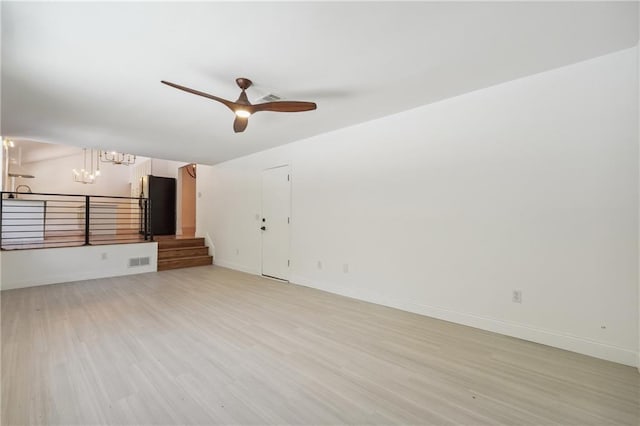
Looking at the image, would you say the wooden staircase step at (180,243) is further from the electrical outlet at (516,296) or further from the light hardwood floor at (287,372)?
the electrical outlet at (516,296)

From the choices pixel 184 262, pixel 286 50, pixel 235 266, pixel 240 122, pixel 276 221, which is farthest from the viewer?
pixel 184 262

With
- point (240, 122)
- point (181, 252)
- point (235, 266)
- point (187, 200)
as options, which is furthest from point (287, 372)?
point (187, 200)

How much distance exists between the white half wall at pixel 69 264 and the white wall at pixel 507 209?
4.21 m

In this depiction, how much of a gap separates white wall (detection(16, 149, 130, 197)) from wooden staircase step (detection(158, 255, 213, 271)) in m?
6.49

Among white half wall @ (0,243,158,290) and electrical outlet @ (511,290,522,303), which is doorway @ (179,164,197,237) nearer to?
white half wall @ (0,243,158,290)

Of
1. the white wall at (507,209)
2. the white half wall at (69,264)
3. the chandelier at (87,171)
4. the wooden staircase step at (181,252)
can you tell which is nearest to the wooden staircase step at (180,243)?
the wooden staircase step at (181,252)

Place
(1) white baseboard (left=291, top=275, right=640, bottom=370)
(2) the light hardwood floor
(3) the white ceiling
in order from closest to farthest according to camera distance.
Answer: (2) the light hardwood floor → (3) the white ceiling → (1) white baseboard (left=291, top=275, right=640, bottom=370)

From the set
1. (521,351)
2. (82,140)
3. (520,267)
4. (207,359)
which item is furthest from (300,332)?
(82,140)

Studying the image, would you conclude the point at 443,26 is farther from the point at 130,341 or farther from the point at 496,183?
the point at 130,341

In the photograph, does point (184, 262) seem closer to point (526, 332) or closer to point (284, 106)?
point (284, 106)

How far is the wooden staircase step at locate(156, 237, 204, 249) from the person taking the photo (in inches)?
253

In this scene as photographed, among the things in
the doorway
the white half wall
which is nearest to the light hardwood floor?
the white half wall

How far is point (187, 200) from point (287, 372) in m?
8.20

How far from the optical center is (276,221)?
17.3 ft
